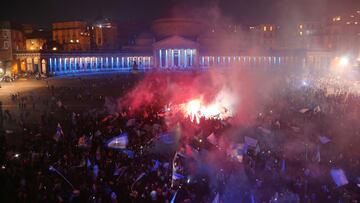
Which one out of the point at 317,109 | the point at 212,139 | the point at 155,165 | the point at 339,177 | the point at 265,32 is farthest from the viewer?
the point at 265,32

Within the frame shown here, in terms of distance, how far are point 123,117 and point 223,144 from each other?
20.3 ft

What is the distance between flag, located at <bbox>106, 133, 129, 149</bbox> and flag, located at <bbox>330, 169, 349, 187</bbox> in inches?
352

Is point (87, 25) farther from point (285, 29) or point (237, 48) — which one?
point (285, 29)

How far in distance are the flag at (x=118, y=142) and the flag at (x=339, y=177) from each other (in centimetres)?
893

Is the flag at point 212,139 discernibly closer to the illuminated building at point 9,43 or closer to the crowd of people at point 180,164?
the crowd of people at point 180,164

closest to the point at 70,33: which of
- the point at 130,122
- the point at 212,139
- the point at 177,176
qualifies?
the point at 130,122

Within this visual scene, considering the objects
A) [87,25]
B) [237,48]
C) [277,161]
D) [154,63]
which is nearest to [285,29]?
[237,48]

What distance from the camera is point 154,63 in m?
74.4

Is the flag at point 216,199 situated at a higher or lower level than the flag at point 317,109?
lower

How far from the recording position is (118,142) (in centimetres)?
1620

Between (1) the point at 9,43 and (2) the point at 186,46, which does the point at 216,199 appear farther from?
(1) the point at 9,43

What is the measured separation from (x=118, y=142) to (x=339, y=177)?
30.9 feet

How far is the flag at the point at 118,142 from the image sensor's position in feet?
52.4

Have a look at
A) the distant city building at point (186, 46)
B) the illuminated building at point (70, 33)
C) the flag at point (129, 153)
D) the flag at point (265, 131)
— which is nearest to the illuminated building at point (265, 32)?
the distant city building at point (186, 46)
